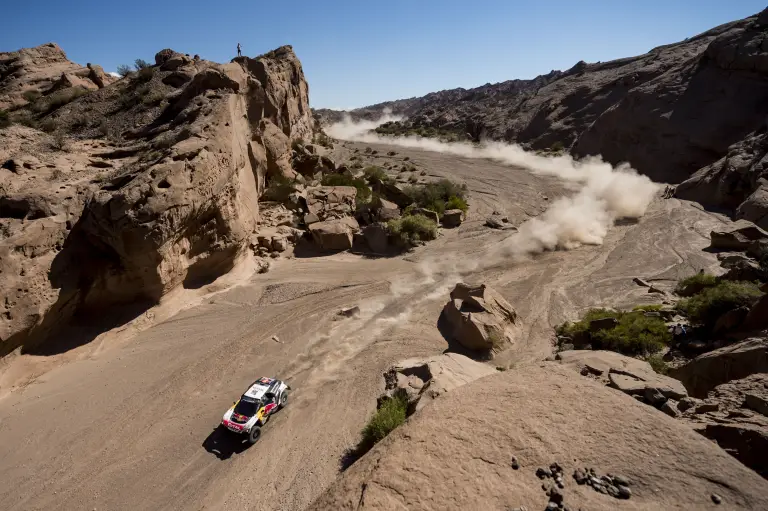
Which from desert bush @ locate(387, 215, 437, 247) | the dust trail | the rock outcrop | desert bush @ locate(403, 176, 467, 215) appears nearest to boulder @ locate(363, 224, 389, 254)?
desert bush @ locate(387, 215, 437, 247)

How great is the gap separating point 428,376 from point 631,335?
5.93m

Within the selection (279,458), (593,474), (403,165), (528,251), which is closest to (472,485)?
(593,474)

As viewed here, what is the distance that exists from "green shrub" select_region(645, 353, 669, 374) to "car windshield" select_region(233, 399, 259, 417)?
30.5 feet

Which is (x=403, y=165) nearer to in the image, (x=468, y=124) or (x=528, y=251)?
(x=528, y=251)

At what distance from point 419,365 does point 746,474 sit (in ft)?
22.0

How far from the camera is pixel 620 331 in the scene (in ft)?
36.6

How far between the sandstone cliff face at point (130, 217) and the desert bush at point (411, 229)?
7063 mm

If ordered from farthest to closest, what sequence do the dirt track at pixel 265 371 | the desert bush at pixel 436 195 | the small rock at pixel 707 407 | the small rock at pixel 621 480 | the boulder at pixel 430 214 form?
the desert bush at pixel 436 195
the boulder at pixel 430 214
the dirt track at pixel 265 371
the small rock at pixel 707 407
the small rock at pixel 621 480

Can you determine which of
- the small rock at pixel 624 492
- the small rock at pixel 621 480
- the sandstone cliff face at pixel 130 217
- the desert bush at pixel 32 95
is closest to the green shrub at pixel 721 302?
the small rock at pixel 621 480

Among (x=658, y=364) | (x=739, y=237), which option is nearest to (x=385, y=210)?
(x=658, y=364)

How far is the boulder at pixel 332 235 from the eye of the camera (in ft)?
64.8

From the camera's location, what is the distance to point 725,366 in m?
7.25

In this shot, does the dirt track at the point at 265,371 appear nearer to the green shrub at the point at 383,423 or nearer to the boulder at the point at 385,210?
the green shrub at the point at 383,423

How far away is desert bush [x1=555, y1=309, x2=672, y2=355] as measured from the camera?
35.0 ft
